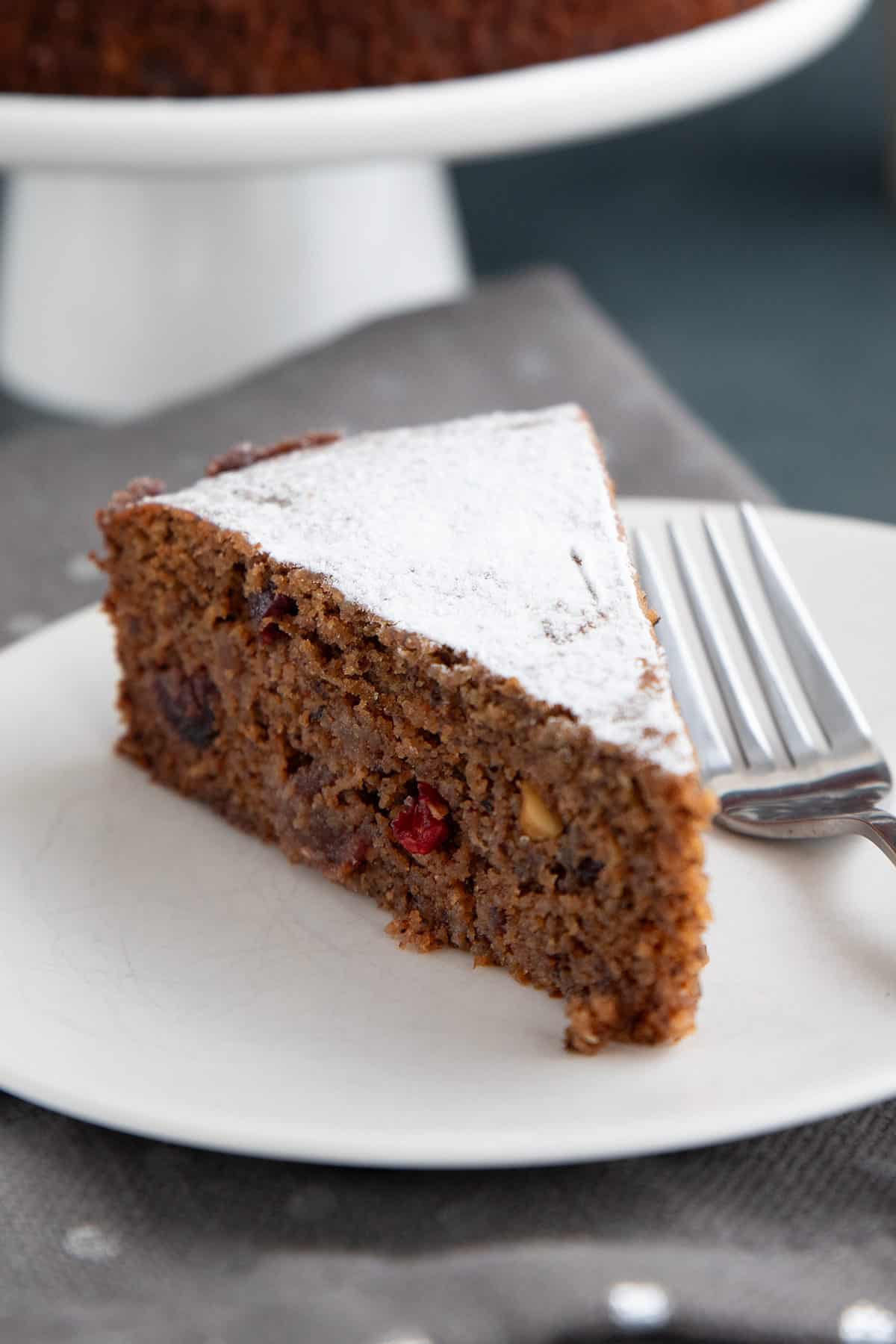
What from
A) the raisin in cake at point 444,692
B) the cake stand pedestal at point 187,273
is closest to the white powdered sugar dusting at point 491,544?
the raisin in cake at point 444,692

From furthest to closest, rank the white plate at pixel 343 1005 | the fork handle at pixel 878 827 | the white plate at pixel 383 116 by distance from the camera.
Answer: the white plate at pixel 383 116, the fork handle at pixel 878 827, the white plate at pixel 343 1005

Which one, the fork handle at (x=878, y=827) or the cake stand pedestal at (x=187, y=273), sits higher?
the cake stand pedestal at (x=187, y=273)

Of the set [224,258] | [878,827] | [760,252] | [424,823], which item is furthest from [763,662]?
[760,252]

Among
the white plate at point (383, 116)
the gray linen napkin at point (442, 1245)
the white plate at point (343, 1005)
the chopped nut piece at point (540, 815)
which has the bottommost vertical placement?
the gray linen napkin at point (442, 1245)

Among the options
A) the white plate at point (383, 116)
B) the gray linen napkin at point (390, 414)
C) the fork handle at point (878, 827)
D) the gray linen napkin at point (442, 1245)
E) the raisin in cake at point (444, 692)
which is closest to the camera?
the gray linen napkin at point (442, 1245)

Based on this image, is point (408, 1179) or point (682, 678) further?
point (682, 678)

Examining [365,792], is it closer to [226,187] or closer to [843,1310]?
[843,1310]

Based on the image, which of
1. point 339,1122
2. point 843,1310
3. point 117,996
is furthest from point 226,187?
point 843,1310

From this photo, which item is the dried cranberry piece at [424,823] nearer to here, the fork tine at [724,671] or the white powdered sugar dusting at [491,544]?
the white powdered sugar dusting at [491,544]
